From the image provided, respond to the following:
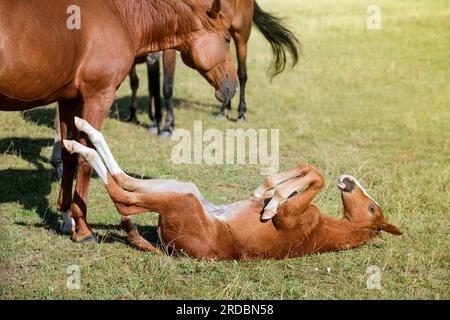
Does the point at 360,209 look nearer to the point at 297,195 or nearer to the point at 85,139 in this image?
the point at 297,195

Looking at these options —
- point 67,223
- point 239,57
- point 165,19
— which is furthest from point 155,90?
point 67,223

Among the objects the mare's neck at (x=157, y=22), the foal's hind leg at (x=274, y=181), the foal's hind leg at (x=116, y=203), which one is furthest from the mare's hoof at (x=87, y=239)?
the mare's neck at (x=157, y=22)

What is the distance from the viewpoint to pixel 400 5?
21219 mm

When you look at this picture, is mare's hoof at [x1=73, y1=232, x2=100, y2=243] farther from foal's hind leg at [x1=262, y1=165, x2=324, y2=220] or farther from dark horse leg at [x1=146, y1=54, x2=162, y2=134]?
dark horse leg at [x1=146, y1=54, x2=162, y2=134]

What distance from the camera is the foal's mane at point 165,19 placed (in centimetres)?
541

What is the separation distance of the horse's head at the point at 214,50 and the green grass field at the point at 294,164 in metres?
1.29

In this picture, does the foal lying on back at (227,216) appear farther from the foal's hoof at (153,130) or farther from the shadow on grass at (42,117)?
the shadow on grass at (42,117)

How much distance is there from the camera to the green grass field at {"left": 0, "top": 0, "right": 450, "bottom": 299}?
4.55 m

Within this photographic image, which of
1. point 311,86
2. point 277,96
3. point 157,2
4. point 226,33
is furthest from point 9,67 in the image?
point 311,86

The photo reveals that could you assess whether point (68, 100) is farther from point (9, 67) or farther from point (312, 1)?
point (312, 1)

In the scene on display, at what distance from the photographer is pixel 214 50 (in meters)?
Answer: 5.81

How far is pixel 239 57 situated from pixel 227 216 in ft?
22.4

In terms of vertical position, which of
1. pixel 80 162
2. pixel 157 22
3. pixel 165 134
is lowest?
pixel 165 134
